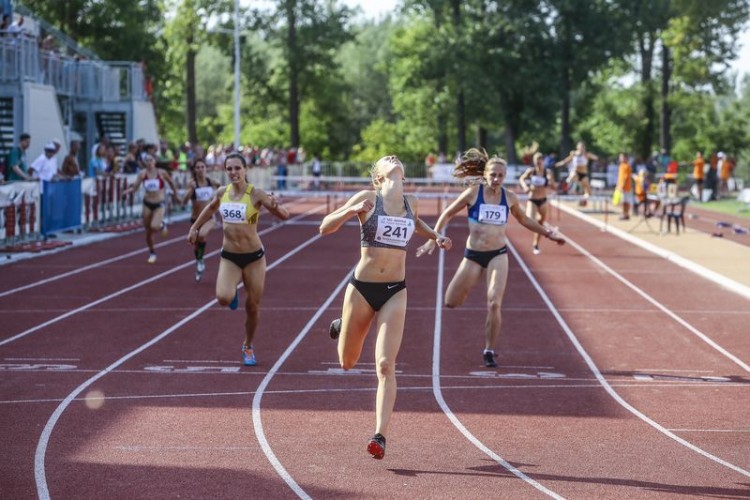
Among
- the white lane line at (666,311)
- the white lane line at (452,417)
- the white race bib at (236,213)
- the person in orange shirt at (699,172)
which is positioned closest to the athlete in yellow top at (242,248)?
the white race bib at (236,213)

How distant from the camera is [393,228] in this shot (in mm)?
9438

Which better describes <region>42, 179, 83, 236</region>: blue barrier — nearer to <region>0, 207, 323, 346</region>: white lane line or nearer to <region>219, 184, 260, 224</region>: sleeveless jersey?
<region>0, 207, 323, 346</region>: white lane line

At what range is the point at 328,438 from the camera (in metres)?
9.88

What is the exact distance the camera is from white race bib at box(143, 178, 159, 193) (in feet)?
76.3

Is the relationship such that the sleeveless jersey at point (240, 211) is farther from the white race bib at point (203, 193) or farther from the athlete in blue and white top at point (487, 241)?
the white race bib at point (203, 193)

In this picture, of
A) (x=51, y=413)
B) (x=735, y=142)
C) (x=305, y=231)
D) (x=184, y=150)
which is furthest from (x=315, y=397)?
(x=735, y=142)

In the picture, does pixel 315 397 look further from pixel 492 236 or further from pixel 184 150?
pixel 184 150

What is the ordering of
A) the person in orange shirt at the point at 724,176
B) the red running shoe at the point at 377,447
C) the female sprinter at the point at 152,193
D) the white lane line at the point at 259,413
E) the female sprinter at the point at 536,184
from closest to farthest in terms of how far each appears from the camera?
the white lane line at the point at 259,413
the red running shoe at the point at 377,447
the female sprinter at the point at 152,193
the female sprinter at the point at 536,184
the person in orange shirt at the point at 724,176

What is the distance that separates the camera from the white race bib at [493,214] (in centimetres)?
1363

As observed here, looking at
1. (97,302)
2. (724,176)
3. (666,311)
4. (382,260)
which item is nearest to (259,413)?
(382,260)

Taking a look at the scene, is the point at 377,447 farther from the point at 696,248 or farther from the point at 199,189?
the point at 696,248

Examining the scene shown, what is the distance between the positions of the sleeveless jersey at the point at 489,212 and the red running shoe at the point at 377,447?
16.6ft

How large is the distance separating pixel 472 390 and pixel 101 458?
4136 mm

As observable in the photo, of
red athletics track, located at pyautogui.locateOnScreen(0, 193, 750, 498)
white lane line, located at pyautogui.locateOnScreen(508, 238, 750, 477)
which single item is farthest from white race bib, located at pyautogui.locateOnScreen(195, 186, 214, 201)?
white lane line, located at pyautogui.locateOnScreen(508, 238, 750, 477)
